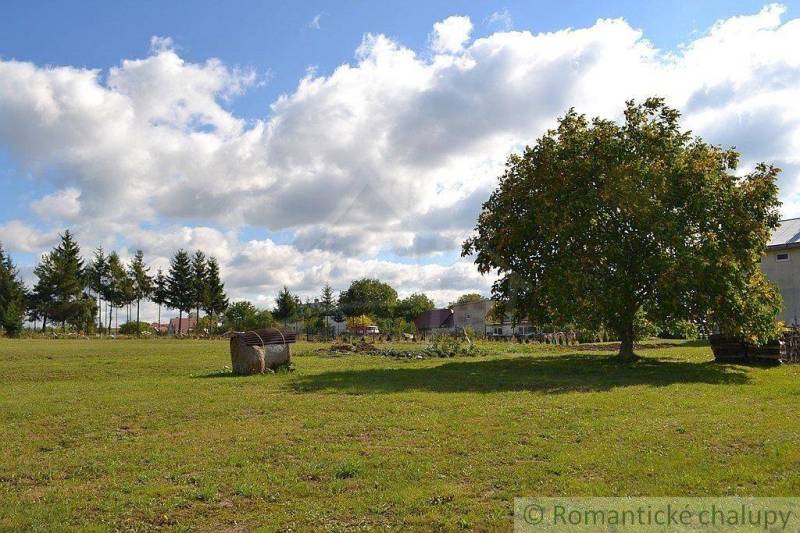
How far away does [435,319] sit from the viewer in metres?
126

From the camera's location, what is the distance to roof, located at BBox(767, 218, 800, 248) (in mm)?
49281

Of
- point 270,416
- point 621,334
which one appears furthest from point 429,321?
point 270,416

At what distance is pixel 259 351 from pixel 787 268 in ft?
153

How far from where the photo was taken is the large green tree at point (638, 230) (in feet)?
78.3

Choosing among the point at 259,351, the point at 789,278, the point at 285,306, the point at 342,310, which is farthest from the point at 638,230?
the point at 342,310

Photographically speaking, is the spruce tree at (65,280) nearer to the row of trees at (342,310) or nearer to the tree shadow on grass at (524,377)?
the row of trees at (342,310)

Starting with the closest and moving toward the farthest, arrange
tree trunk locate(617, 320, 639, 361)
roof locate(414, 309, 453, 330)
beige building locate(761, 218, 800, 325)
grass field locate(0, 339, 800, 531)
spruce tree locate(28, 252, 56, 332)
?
grass field locate(0, 339, 800, 531) < tree trunk locate(617, 320, 639, 361) < beige building locate(761, 218, 800, 325) < spruce tree locate(28, 252, 56, 332) < roof locate(414, 309, 453, 330)

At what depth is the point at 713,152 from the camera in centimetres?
2609

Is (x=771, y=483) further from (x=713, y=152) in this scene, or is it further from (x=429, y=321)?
(x=429, y=321)

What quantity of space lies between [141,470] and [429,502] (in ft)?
14.8

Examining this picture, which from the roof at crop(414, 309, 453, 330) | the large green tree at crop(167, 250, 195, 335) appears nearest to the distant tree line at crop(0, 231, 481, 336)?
the large green tree at crop(167, 250, 195, 335)

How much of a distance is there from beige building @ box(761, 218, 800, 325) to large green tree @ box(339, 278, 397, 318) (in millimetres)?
80632

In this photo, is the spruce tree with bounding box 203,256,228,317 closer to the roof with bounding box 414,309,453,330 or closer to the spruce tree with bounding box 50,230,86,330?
the spruce tree with bounding box 50,230,86,330

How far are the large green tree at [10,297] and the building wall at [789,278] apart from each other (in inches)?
2863
